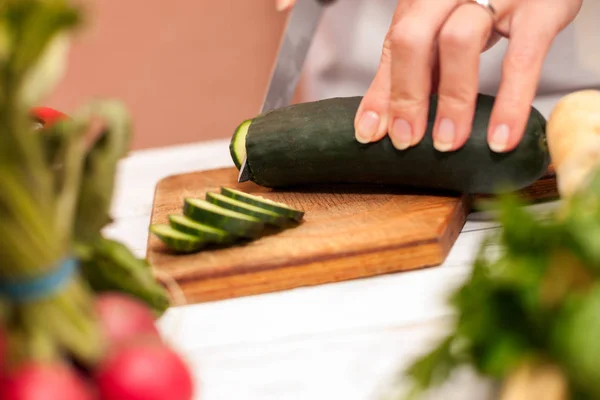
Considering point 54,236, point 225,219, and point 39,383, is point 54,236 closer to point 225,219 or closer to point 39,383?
point 39,383

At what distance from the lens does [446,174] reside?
1.22 meters

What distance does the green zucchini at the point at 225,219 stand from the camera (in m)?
1.12

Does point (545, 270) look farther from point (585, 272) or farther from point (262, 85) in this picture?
point (262, 85)

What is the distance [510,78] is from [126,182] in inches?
42.3

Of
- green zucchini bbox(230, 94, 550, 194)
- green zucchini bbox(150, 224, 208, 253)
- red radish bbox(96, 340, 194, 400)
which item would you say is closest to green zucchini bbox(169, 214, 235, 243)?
green zucchini bbox(150, 224, 208, 253)

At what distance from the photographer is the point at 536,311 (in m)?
0.55

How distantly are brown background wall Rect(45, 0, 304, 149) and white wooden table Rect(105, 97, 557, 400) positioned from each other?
68.7 inches

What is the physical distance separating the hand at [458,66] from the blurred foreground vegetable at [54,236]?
0.65 metres

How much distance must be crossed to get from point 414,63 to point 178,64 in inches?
67.8

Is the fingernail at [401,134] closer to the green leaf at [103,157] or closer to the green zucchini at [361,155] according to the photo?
the green zucchini at [361,155]

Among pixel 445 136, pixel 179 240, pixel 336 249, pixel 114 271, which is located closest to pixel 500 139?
pixel 445 136

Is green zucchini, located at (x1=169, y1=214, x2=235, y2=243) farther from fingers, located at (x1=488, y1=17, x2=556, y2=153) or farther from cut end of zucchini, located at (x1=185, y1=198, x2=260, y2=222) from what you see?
fingers, located at (x1=488, y1=17, x2=556, y2=153)

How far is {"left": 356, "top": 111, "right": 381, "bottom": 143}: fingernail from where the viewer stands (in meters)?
1.25

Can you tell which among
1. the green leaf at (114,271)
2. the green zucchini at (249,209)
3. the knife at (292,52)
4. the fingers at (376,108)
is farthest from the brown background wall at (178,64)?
the green leaf at (114,271)
